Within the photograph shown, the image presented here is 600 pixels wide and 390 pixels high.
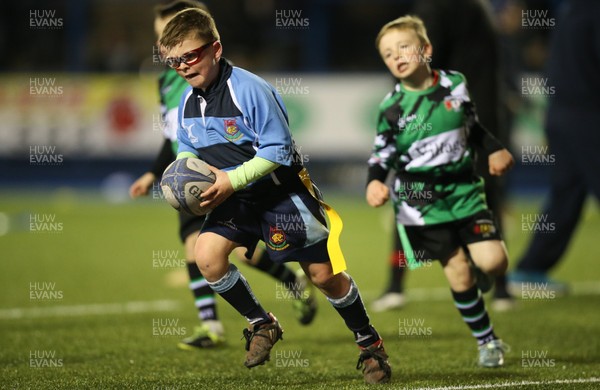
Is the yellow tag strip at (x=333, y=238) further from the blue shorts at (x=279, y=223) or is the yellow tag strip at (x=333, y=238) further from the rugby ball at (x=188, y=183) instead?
the rugby ball at (x=188, y=183)

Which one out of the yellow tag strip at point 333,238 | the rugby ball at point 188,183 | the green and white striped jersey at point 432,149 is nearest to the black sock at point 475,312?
the green and white striped jersey at point 432,149

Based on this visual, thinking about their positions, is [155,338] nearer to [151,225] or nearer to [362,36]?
[151,225]

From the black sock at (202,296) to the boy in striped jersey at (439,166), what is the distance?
150 cm

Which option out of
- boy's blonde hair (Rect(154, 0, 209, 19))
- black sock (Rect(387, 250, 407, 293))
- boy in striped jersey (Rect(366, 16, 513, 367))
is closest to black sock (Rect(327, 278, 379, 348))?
boy in striped jersey (Rect(366, 16, 513, 367))

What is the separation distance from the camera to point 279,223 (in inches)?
216

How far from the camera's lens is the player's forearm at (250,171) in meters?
5.25

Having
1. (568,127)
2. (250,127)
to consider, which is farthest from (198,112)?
(568,127)

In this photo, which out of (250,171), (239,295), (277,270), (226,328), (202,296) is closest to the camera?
(250,171)

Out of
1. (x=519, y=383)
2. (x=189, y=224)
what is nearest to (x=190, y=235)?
(x=189, y=224)

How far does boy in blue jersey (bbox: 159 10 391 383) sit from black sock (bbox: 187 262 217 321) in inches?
57.9

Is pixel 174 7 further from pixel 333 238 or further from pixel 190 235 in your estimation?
pixel 333 238

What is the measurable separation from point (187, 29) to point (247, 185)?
0.82m

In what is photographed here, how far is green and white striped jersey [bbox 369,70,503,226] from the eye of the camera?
611 cm

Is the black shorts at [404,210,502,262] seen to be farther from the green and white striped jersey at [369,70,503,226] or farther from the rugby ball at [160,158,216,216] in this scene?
the rugby ball at [160,158,216,216]
